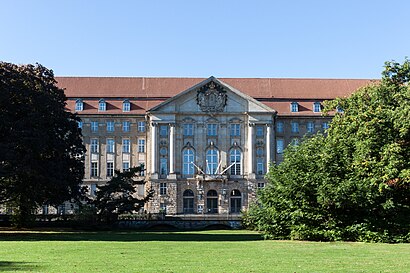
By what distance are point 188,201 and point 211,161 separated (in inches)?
218

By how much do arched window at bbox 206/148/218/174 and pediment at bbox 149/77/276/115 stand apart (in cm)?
469

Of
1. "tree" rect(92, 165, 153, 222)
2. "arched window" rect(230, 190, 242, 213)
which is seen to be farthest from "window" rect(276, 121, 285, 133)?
"tree" rect(92, 165, 153, 222)

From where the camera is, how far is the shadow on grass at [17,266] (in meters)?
18.2

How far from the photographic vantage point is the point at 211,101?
77.6m

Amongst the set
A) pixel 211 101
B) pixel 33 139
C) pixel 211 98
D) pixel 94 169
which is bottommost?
pixel 94 169

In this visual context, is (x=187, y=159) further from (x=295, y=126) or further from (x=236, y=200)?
(x=295, y=126)

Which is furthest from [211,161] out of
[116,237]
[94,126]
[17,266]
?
[17,266]

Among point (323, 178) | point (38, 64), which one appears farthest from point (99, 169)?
point (323, 178)

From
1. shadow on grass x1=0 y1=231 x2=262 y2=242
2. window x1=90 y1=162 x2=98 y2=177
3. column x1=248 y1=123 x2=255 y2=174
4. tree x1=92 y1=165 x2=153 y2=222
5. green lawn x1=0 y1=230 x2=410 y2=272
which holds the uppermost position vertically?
column x1=248 y1=123 x2=255 y2=174

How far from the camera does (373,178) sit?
1353 inches

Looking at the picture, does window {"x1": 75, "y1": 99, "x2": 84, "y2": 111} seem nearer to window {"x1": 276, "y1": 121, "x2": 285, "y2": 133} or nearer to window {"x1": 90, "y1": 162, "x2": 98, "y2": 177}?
window {"x1": 90, "y1": 162, "x2": 98, "y2": 177}

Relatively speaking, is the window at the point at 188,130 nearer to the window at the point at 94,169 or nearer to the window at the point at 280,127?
the window at the point at 280,127

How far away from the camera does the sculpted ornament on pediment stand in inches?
3046

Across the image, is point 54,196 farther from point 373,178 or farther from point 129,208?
point 373,178
